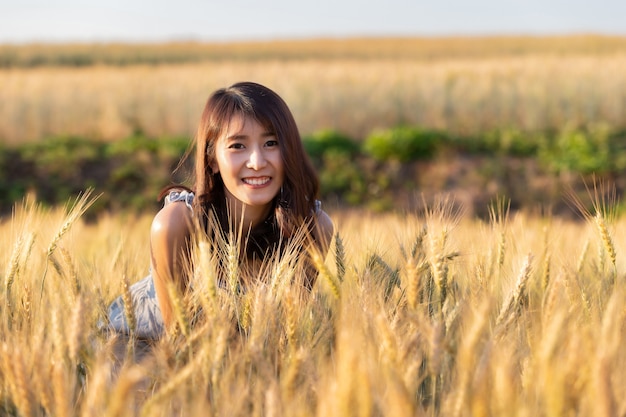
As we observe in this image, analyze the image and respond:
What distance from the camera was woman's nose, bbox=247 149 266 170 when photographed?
7.78ft

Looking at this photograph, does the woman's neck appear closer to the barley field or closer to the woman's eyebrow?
the woman's eyebrow

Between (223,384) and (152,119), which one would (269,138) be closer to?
(223,384)

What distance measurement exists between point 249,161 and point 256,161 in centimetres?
5

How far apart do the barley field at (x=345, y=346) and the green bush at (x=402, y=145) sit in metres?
7.27

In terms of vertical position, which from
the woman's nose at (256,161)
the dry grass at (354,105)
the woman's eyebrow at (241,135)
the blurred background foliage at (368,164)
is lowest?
the blurred background foliage at (368,164)

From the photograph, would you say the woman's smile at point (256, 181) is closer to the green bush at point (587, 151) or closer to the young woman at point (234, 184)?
the young woman at point (234, 184)

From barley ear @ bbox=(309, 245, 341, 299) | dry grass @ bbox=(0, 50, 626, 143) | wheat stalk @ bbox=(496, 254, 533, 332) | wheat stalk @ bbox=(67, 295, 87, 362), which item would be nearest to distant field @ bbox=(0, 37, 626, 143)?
dry grass @ bbox=(0, 50, 626, 143)

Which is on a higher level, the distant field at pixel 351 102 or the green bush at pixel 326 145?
the distant field at pixel 351 102

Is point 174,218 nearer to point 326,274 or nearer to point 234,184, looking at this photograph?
point 234,184

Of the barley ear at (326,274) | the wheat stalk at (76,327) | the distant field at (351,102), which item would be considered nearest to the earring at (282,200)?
the barley ear at (326,274)

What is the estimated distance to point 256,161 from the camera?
2.37 metres

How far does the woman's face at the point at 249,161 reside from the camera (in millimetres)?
2418

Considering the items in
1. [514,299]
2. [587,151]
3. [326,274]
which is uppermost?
[326,274]

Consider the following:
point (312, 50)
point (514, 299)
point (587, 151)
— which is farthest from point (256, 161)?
point (312, 50)
